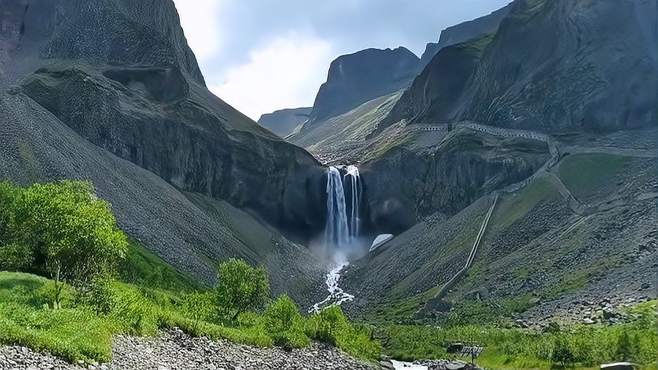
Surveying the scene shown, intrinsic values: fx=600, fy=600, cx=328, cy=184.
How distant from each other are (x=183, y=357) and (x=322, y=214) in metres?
137

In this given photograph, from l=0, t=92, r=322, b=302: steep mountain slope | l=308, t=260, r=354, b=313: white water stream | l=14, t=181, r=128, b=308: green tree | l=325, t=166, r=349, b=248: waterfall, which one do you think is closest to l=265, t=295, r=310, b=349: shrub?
l=14, t=181, r=128, b=308: green tree

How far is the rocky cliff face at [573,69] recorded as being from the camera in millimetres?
147375

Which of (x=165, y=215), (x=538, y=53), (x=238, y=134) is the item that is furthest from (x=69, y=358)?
(x=538, y=53)

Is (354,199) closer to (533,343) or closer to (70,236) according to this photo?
(533,343)

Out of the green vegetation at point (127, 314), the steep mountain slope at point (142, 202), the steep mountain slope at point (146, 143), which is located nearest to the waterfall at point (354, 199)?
the steep mountain slope at point (146, 143)

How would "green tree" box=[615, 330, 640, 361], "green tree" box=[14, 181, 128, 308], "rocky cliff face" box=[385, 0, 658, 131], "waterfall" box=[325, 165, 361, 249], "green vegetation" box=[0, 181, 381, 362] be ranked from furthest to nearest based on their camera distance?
"waterfall" box=[325, 165, 361, 249] < "rocky cliff face" box=[385, 0, 658, 131] < "green tree" box=[615, 330, 640, 361] < "green tree" box=[14, 181, 128, 308] < "green vegetation" box=[0, 181, 381, 362]

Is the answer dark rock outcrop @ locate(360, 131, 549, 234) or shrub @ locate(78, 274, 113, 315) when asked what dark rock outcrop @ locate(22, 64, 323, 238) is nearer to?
dark rock outcrop @ locate(360, 131, 549, 234)

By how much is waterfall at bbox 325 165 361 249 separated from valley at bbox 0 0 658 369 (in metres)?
0.59

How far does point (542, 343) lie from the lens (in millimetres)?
53031

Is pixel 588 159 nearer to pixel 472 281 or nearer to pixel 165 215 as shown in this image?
pixel 472 281

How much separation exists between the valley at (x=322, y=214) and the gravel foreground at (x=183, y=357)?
192 mm

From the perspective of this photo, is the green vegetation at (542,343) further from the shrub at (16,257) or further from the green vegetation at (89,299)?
the shrub at (16,257)

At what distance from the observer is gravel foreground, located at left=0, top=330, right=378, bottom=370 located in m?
21.5

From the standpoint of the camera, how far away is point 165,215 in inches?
4459
